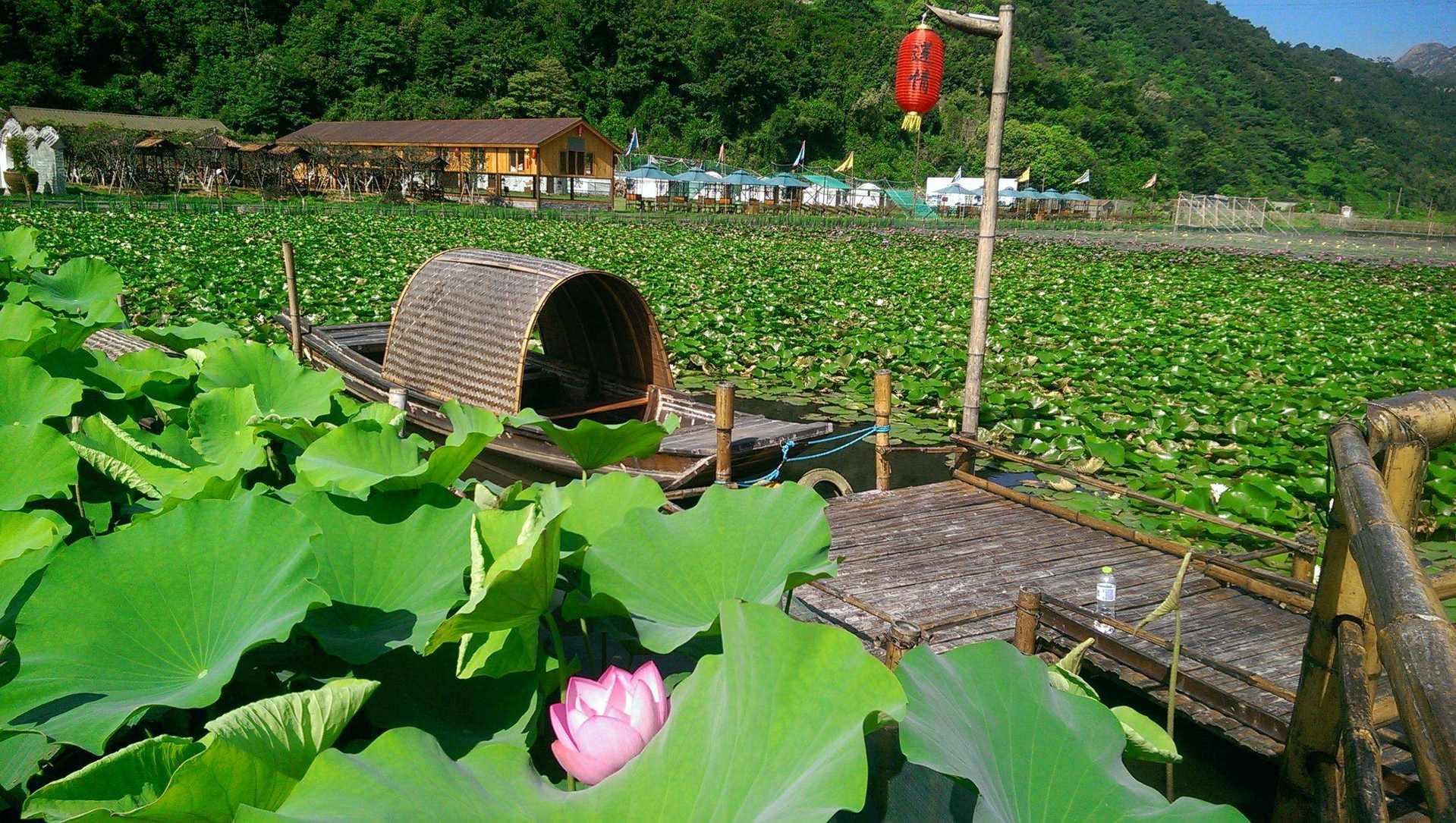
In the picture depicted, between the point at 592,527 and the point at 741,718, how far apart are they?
530 millimetres

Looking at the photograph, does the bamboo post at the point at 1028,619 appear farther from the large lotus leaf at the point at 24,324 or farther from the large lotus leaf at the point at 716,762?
the large lotus leaf at the point at 24,324

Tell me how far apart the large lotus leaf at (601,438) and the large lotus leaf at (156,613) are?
60cm

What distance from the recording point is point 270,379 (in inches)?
77.8

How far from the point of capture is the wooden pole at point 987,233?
5.19 meters

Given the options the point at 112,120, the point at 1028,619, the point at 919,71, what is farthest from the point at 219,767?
the point at 112,120

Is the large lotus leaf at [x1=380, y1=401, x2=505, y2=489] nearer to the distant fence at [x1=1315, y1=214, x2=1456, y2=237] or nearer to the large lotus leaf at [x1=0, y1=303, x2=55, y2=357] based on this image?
the large lotus leaf at [x1=0, y1=303, x2=55, y2=357]

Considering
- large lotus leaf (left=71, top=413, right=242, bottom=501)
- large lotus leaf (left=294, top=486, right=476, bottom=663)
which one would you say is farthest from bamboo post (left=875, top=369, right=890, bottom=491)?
large lotus leaf (left=294, top=486, right=476, bottom=663)

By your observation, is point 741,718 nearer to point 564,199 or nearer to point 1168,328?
point 1168,328

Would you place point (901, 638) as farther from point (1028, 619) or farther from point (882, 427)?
point (882, 427)

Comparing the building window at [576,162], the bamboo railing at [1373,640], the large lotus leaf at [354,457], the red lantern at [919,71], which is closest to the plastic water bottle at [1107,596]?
the bamboo railing at [1373,640]

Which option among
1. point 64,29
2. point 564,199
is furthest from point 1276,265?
point 64,29

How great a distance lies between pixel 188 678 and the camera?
0.84 metres

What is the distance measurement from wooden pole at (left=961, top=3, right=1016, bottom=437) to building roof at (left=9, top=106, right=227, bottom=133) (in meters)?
39.6

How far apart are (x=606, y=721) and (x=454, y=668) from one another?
333 mm
